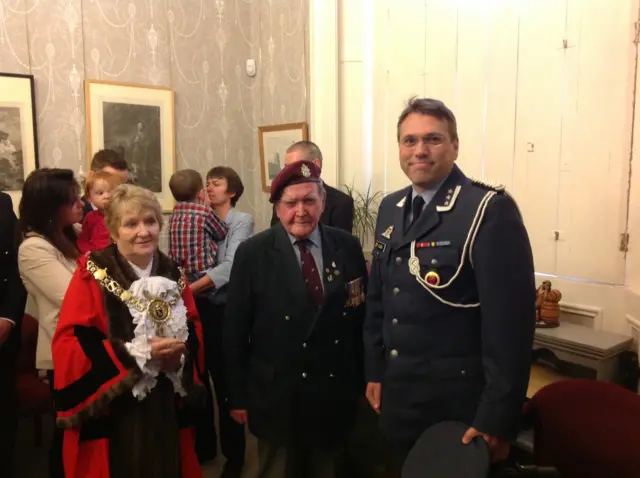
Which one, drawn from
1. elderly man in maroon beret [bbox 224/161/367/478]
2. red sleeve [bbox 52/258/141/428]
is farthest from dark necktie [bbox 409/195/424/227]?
→ red sleeve [bbox 52/258/141/428]

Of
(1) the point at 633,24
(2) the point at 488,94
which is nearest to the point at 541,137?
(2) the point at 488,94

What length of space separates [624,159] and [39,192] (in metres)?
2.39

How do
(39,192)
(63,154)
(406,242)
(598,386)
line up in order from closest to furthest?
(406,242)
(598,386)
(39,192)
(63,154)

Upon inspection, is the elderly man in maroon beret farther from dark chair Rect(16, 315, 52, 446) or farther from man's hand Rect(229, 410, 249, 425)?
dark chair Rect(16, 315, 52, 446)

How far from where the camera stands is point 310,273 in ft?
5.92

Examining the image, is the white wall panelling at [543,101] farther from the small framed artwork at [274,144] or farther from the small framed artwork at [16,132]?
the small framed artwork at [16,132]

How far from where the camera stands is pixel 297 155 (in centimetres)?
269

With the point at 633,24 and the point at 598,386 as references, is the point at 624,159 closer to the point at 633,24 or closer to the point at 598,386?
the point at 633,24

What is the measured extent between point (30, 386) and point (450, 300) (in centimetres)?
217

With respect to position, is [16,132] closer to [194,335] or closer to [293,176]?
[194,335]

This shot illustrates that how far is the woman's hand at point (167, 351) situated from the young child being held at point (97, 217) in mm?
503

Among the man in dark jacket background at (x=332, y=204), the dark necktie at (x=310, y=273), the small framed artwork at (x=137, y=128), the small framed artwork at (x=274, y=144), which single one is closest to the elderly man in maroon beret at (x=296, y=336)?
the dark necktie at (x=310, y=273)

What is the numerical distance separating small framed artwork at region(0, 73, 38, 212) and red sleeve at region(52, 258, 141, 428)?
1946mm

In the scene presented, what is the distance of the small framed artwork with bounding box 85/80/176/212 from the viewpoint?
140 inches
